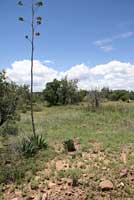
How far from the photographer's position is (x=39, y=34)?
10.1 metres

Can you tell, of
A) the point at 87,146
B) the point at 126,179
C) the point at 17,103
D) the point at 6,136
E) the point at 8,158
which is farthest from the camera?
the point at 17,103

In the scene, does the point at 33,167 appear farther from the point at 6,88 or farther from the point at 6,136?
the point at 6,88

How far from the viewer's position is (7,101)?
11141 mm

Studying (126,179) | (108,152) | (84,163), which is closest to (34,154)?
(84,163)

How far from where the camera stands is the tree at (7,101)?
1091 cm

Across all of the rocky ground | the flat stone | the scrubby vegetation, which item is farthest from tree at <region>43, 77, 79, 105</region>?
the flat stone

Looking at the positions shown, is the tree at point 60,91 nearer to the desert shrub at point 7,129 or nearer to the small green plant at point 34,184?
the desert shrub at point 7,129

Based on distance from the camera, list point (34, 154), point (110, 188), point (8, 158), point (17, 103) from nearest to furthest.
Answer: point (110, 188) < point (8, 158) < point (34, 154) < point (17, 103)

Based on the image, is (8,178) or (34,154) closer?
(8,178)

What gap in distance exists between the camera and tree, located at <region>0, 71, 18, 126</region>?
1091 cm

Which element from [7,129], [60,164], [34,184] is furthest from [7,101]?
[34,184]

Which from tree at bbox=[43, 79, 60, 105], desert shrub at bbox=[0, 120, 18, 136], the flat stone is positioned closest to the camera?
the flat stone

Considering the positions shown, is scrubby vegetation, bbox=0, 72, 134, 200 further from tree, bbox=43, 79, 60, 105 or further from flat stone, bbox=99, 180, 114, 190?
tree, bbox=43, 79, 60, 105

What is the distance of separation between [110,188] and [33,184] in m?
1.78
